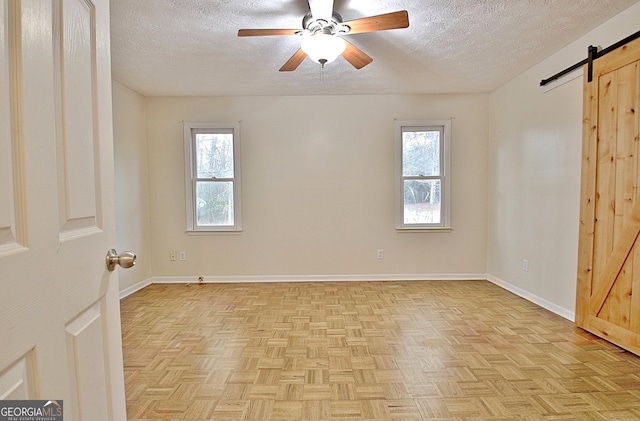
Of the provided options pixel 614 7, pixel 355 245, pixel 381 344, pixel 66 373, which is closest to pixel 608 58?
pixel 614 7

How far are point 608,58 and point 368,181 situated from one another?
251 centimetres

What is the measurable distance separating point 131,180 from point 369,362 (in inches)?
134

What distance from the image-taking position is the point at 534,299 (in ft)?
11.1

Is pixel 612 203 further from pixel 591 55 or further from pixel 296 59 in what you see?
pixel 296 59

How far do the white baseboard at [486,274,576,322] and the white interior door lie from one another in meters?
3.46

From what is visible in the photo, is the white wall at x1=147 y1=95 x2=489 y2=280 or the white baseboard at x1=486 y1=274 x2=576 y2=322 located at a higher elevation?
the white wall at x1=147 y1=95 x2=489 y2=280

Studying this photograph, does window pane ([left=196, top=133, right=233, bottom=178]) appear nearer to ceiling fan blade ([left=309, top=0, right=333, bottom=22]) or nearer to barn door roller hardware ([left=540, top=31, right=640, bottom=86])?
ceiling fan blade ([left=309, top=0, right=333, bottom=22])

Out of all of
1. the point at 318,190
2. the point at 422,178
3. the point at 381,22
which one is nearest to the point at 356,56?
the point at 381,22

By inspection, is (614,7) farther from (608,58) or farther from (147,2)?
(147,2)

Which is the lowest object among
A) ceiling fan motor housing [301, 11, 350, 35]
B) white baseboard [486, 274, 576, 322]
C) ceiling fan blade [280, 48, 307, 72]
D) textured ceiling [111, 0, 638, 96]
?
white baseboard [486, 274, 576, 322]

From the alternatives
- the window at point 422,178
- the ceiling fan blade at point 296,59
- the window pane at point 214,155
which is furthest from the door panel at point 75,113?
the window at point 422,178

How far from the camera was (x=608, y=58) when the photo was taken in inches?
95.3

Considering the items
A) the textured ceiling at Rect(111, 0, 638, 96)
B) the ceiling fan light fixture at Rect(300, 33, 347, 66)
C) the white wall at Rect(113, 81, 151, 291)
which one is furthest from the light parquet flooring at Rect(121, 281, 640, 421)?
the textured ceiling at Rect(111, 0, 638, 96)

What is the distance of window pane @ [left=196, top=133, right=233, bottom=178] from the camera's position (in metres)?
4.29
